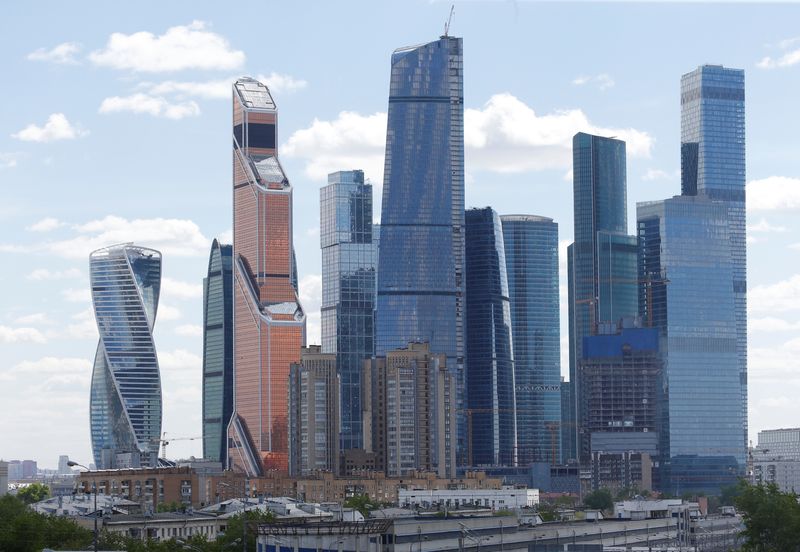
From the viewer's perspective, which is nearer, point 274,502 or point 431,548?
point 431,548

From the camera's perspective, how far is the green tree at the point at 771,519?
13512cm

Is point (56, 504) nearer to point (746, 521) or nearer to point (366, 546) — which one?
point (746, 521)

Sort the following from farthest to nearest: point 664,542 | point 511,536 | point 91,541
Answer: point 664,542 → point 91,541 → point 511,536

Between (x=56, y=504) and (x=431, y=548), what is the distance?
105 m

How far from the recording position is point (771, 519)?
5379 inches

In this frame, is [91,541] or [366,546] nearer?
[366,546]

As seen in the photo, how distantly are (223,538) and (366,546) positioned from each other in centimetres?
3972

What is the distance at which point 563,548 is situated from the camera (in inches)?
4791

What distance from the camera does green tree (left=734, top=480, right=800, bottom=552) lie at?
135 metres

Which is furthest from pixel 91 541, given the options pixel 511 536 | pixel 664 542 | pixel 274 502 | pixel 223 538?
pixel 274 502

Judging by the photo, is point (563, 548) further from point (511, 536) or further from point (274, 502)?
point (274, 502)

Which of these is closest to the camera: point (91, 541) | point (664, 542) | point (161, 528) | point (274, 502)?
point (91, 541)

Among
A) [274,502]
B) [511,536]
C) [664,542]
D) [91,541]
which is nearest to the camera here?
[511,536]

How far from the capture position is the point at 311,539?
98.1 m
